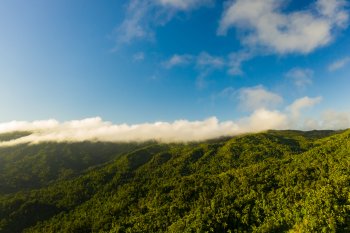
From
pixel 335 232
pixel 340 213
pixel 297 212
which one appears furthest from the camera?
pixel 297 212

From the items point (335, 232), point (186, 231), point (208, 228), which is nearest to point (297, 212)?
point (335, 232)

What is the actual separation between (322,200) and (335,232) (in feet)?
→ 117

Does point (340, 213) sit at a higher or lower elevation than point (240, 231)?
higher

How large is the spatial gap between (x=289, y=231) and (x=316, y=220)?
16782 mm

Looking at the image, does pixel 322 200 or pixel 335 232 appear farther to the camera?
pixel 322 200

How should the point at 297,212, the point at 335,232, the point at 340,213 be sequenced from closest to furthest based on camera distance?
the point at 335,232, the point at 340,213, the point at 297,212

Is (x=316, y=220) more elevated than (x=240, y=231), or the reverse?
(x=316, y=220)

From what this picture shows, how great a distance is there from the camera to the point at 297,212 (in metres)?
189

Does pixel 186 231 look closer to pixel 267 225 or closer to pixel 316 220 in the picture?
pixel 267 225

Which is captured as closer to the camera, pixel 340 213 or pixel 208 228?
pixel 340 213

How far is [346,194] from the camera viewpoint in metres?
197

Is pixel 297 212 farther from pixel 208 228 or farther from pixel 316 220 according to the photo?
pixel 208 228

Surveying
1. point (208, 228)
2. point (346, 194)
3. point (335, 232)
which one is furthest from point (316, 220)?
point (208, 228)

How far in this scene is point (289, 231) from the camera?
175500 mm
